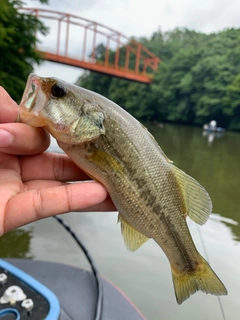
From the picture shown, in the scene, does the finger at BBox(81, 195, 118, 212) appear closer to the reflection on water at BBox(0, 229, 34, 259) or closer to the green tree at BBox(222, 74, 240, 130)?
the reflection on water at BBox(0, 229, 34, 259)

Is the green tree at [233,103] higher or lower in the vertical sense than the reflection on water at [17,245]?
higher

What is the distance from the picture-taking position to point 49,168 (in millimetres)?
2205

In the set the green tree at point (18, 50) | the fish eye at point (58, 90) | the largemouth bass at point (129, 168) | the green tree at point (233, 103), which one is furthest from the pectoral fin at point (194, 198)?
the green tree at point (233, 103)

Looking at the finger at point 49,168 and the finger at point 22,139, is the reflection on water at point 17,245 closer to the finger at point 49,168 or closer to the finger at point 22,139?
the finger at point 49,168

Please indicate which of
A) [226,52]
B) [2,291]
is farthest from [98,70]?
[2,291]

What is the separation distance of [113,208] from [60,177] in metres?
0.38

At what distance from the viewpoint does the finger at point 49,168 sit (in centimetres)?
218

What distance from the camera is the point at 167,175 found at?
6.75 ft

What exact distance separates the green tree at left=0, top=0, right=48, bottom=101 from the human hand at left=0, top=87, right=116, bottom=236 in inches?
396

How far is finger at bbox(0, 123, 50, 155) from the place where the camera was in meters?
1.85

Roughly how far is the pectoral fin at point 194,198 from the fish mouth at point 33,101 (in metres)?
0.83

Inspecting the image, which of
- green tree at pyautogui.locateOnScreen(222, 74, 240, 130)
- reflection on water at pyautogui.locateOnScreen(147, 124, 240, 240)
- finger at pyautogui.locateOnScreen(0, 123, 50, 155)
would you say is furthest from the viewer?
green tree at pyautogui.locateOnScreen(222, 74, 240, 130)

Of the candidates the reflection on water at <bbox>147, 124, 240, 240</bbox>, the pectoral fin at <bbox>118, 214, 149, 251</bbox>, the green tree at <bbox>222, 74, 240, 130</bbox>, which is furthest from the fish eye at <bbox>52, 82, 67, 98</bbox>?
the green tree at <bbox>222, 74, 240, 130</bbox>

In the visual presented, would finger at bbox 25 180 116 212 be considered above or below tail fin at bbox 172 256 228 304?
above
